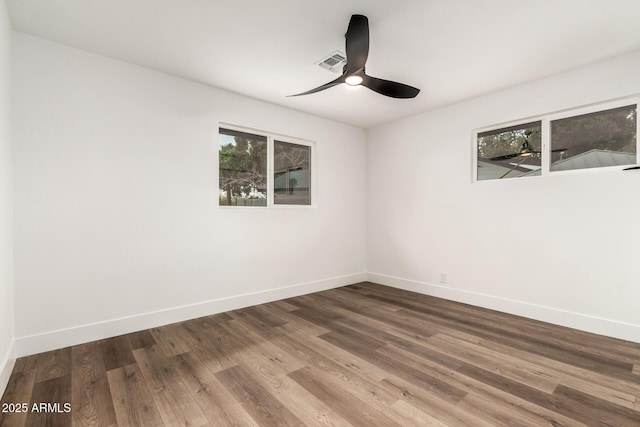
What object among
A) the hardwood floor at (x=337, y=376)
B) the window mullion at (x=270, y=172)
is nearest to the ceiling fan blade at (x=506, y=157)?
the hardwood floor at (x=337, y=376)

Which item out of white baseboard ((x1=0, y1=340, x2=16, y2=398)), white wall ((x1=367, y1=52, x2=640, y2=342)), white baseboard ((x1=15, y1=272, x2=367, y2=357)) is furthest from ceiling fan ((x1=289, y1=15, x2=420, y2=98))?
white baseboard ((x1=0, y1=340, x2=16, y2=398))

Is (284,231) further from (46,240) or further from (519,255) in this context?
(519,255)

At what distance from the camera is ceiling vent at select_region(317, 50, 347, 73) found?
8.82ft

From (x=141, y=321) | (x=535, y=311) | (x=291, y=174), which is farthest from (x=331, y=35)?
(x=535, y=311)

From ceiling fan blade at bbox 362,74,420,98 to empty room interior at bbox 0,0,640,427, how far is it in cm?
3

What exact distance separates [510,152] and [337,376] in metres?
3.24

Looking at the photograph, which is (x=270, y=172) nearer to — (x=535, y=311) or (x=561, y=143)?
(x=561, y=143)

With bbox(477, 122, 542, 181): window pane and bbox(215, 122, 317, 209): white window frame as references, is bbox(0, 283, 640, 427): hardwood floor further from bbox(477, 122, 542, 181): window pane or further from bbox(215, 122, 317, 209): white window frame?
bbox(477, 122, 542, 181): window pane

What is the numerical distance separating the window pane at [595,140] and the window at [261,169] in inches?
119

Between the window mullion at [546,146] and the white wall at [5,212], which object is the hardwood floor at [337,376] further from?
the window mullion at [546,146]

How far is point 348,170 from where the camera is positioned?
15.8 feet

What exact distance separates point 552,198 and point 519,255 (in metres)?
0.71

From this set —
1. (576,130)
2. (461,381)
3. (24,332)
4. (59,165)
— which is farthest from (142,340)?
(576,130)

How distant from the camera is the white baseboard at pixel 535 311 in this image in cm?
270
